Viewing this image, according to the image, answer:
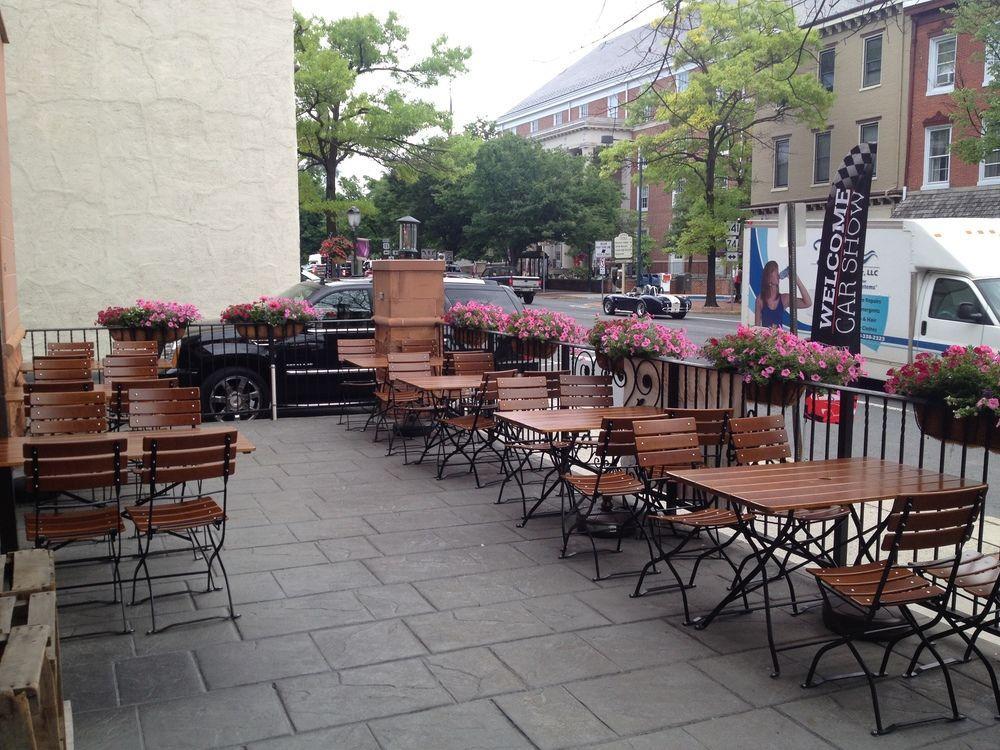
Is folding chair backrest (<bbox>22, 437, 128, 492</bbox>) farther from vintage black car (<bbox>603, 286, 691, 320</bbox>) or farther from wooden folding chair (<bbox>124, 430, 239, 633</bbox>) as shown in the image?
vintage black car (<bbox>603, 286, 691, 320</bbox>)

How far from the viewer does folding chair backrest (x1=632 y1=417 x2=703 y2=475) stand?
5.52 meters

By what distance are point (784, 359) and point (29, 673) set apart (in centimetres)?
514

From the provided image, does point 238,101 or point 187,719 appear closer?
point 187,719

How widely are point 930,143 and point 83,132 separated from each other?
28155mm

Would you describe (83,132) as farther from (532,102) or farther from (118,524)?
(532,102)

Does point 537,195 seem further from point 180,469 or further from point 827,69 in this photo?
point 180,469

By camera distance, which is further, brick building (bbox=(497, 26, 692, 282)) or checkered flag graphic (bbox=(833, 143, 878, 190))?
brick building (bbox=(497, 26, 692, 282))

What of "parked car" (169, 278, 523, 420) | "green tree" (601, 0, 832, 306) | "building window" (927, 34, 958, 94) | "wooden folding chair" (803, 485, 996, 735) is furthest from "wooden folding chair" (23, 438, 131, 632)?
"building window" (927, 34, 958, 94)

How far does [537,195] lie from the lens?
59312 mm

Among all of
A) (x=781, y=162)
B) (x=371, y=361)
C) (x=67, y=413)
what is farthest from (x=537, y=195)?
(x=67, y=413)

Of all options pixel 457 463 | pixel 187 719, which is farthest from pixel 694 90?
pixel 187 719

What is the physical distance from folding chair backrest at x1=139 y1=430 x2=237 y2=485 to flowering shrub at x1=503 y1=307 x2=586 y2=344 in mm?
5232

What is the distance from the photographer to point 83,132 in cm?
1620

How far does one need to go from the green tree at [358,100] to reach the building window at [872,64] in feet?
48.9
